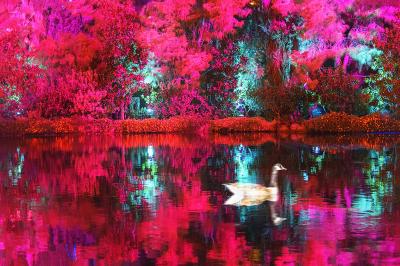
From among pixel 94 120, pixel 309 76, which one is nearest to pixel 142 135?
pixel 94 120

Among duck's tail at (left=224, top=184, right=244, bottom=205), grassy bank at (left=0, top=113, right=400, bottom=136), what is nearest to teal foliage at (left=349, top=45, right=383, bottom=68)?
grassy bank at (left=0, top=113, right=400, bottom=136)

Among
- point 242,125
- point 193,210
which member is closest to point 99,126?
point 242,125

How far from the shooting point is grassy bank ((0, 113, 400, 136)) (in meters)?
32.9

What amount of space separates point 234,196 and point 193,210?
1.64 meters

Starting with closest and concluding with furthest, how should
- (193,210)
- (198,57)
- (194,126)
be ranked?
(193,210), (194,126), (198,57)

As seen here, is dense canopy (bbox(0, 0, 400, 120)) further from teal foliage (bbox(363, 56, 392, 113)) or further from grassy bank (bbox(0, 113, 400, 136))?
grassy bank (bbox(0, 113, 400, 136))

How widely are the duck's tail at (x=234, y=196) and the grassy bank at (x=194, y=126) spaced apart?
1936 centimetres

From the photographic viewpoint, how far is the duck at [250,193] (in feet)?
40.7

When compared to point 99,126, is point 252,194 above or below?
below

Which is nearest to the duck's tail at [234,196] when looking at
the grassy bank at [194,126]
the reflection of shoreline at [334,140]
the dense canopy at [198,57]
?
the reflection of shoreline at [334,140]

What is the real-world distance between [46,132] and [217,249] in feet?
85.7

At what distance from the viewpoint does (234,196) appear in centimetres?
1311

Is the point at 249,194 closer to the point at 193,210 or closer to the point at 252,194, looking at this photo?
the point at 252,194

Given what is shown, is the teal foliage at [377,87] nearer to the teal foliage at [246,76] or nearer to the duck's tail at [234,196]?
the teal foliage at [246,76]
